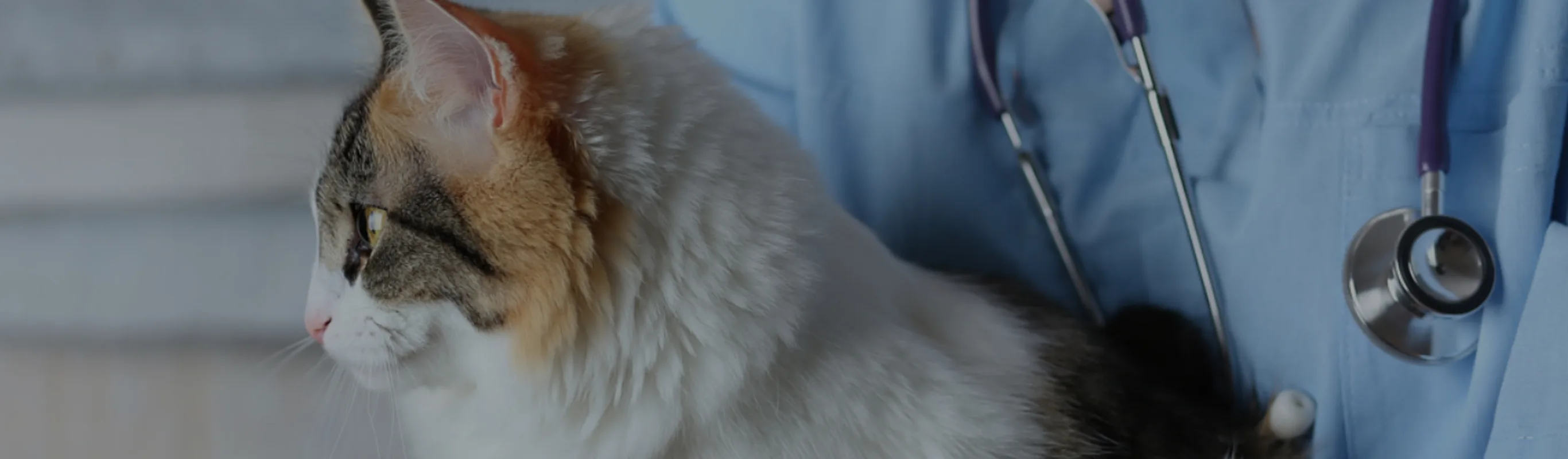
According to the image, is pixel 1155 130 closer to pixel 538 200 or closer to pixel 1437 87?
pixel 1437 87

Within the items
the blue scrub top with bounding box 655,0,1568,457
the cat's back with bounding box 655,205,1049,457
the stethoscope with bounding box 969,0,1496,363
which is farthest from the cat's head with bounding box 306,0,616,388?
the stethoscope with bounding box 969,0,1496,363

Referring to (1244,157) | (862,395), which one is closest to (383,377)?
(862,395)

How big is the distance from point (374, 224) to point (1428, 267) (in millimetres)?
663

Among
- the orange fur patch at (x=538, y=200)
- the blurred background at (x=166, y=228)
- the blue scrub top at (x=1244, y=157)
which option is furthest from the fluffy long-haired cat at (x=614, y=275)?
the blurred background at (x=166, y=228)

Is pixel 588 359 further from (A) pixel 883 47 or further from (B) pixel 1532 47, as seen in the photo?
(B) pixel 1532 47

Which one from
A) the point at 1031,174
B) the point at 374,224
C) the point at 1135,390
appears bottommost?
the point at 1135,390

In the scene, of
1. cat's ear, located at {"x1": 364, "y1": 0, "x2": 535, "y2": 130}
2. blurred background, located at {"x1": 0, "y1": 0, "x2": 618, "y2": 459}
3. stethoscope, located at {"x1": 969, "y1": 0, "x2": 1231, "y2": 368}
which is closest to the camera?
cat's ear, located at {"x1": 364, "y1": 0, "x2": 535, "y2": 130}

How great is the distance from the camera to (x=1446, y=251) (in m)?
0.57

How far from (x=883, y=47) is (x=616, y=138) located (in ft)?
1.06

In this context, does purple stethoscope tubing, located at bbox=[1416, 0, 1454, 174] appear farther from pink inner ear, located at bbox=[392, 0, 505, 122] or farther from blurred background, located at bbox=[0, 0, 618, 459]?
blurred background, located at bbox=[0, 0, 618, 459]

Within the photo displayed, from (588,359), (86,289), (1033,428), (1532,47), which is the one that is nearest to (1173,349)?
(1033,428)

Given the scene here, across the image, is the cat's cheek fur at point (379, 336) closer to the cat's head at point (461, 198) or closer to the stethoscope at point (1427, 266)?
the cat's head at point (461, 198)

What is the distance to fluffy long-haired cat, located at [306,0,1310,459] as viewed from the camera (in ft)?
1.63

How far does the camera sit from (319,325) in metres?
0.59
